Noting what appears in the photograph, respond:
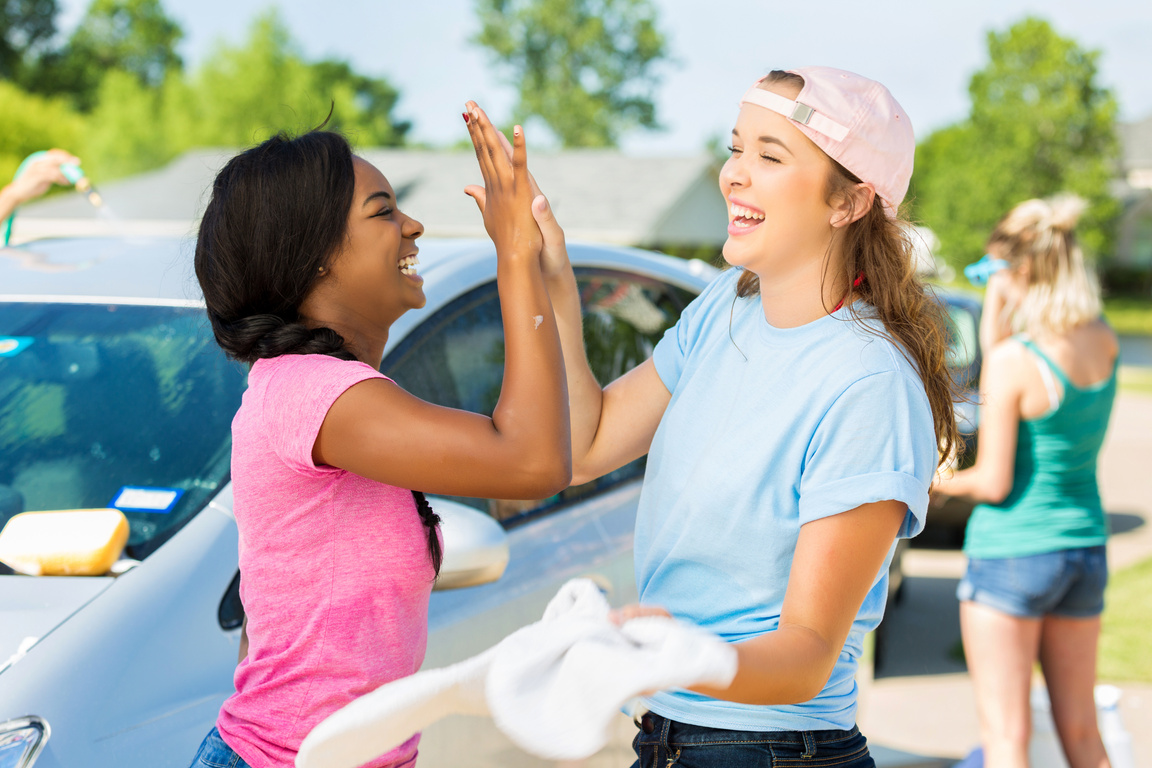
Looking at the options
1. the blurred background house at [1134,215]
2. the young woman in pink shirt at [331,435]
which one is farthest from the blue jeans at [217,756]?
the blurred background house at [1134,215]

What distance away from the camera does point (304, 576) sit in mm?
1410

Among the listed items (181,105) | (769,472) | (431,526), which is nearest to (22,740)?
(431,526)

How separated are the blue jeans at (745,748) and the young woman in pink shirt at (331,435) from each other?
0.37 metres

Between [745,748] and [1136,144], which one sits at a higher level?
[1136,144]

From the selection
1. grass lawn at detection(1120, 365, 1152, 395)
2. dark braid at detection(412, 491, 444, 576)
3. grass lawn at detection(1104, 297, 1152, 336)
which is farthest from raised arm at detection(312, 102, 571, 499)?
grass lawn at detection(1104, 297, 1152, 336)

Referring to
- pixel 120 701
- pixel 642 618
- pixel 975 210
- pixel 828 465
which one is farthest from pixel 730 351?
pixel 975 210

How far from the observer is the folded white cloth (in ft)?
3.29

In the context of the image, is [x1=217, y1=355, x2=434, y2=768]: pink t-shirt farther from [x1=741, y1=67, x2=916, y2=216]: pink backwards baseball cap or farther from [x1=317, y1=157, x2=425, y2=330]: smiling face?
[x1=741, y1=67, x2=916, y2=216]: pink backwards baseball cap

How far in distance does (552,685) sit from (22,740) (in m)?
0.88

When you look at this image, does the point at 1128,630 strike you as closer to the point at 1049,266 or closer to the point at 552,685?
the point at 1049,266

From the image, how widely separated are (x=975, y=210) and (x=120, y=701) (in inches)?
1833

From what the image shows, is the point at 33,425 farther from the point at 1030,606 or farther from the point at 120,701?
the point at 1030,606

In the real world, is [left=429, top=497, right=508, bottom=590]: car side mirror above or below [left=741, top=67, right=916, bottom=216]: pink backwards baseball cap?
below

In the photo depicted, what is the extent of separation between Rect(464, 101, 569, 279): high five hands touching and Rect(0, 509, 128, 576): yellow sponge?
32.8 inches
